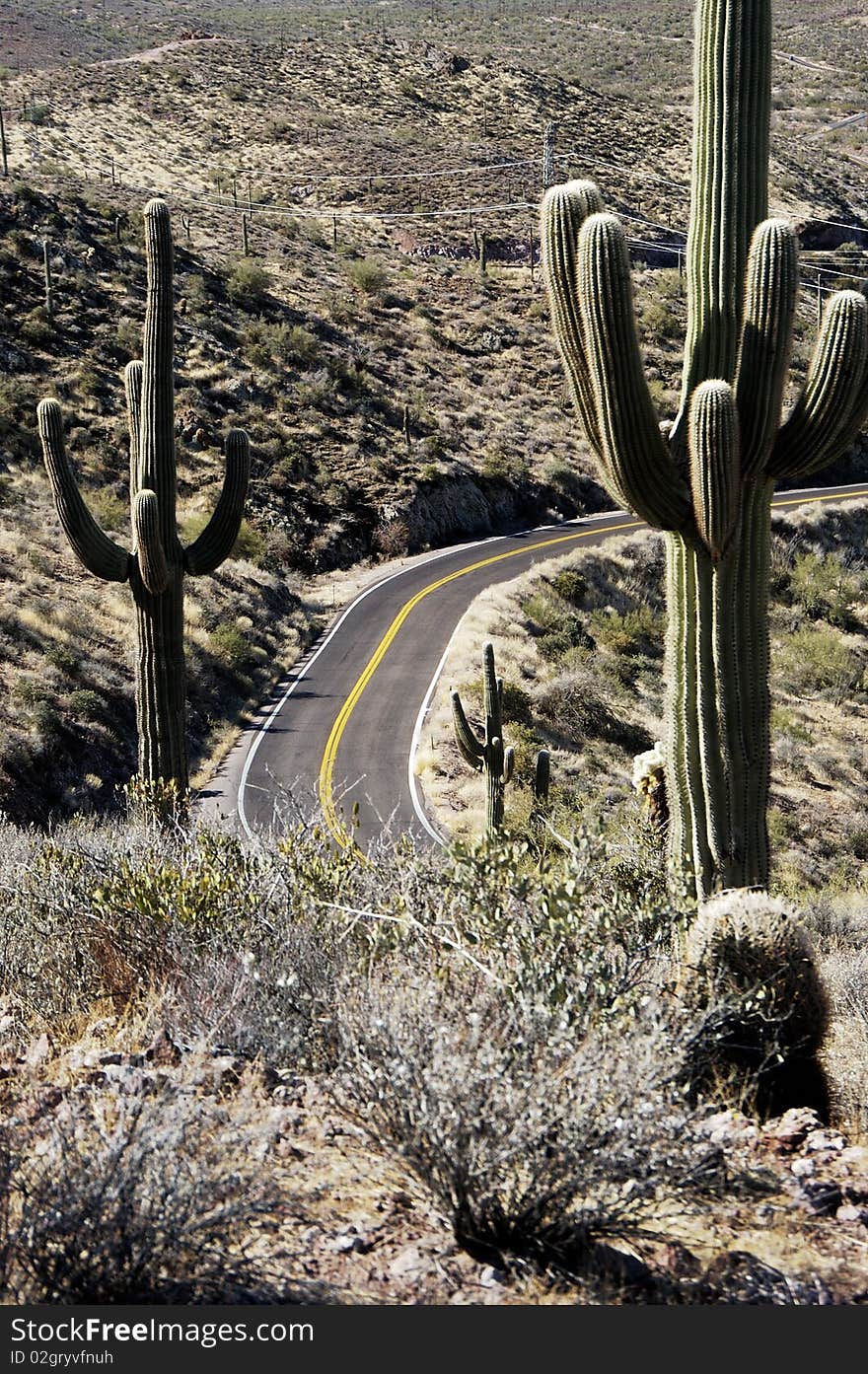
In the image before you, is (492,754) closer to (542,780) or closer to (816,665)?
(542,780)

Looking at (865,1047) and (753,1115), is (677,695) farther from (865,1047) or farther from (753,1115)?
(753,1115)

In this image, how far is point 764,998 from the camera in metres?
5.91

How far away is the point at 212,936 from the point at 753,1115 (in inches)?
118

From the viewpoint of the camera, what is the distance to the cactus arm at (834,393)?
7.54 meters

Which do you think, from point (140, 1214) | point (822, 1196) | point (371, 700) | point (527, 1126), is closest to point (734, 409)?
point (822, 1196)

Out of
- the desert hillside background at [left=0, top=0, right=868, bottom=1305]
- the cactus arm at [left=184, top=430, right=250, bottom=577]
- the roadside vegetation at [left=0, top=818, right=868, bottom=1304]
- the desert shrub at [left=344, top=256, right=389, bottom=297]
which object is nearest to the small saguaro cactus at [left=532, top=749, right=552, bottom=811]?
the desert hillside background at [left=0, top=0, right=868, bottom=1305]

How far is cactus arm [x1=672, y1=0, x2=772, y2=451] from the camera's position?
7.73 meters

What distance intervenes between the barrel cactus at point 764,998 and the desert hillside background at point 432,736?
16 cm

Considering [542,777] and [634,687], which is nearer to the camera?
[542,777]

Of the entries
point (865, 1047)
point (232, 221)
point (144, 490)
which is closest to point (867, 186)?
point (232, 221)

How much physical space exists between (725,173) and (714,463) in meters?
2.05

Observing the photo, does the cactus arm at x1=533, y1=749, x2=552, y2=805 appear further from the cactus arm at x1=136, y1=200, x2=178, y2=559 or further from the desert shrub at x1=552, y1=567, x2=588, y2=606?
the desert shrub at x1=552, y1=567, x2=588, y2=606

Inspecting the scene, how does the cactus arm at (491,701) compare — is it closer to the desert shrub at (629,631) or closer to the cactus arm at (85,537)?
the cactus arm at (85,537)

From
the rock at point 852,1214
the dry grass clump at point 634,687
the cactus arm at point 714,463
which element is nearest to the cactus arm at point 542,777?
the dry grass clump at point 634,687
